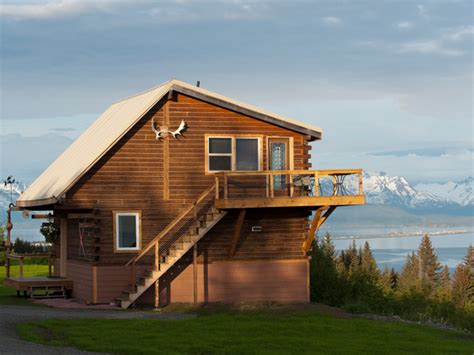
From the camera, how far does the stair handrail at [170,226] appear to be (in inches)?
1209

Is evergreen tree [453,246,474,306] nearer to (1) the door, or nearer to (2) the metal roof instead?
(2) the metal roof

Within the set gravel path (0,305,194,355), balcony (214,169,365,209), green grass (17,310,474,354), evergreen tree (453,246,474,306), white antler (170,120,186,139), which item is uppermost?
white antler (170,120,186,139)

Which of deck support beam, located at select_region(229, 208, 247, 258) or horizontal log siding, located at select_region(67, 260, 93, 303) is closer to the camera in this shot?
deck support beam, located at select_region(229, 208, 247, 258)

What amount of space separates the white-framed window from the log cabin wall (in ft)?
0.75

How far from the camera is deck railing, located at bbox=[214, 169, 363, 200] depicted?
31.0m

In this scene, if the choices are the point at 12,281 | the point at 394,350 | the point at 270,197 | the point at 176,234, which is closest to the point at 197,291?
the point at 176,234

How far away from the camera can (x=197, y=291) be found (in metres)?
32.0

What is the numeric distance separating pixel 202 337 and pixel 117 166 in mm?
9887

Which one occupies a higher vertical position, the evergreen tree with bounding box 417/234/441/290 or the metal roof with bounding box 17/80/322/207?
the metal roof with bounding box 17/80/322/207

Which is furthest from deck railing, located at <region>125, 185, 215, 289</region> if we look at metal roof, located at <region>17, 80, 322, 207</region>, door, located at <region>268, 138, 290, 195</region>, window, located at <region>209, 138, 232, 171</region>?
metal roof, located at <region>17, 80, 322, 207</region>

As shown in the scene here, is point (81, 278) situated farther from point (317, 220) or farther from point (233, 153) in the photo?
point (317, 220)

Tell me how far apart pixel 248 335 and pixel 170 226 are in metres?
8.34

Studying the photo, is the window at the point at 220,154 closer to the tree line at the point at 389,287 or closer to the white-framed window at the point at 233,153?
the white-framed window at the point at 233,153

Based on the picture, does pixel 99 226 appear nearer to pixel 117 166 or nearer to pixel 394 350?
pixel 117 166
